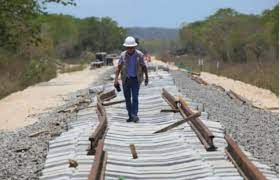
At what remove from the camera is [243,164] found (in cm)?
883

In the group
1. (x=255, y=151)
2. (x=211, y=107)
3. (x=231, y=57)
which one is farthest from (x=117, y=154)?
(x=231, y=57)

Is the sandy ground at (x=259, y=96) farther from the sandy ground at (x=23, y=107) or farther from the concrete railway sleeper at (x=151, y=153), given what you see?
the concrete railway sleeper at (x=151, y=153)

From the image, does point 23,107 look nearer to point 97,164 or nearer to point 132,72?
point 132,72

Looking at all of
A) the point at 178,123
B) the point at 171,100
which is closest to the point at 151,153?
the point at 178,123

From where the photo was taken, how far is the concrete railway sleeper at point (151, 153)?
874cm

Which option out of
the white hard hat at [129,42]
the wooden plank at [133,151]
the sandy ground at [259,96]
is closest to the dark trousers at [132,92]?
the white hard hat at [129,42]

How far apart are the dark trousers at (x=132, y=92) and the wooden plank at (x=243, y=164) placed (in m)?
3.90

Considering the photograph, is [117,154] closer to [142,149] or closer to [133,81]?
[142,149]

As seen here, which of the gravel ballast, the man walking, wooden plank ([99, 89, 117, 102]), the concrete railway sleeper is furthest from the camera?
wooden plank ([99, 89, 117, 102])

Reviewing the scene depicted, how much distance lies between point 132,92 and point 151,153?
3789mm

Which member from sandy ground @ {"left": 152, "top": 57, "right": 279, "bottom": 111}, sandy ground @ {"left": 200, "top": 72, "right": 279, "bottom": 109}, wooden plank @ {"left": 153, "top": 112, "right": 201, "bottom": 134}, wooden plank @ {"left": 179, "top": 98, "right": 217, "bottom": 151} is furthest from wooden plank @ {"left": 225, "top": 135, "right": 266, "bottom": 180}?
sandy ground @ {"left": 200, "top": 72, "right": 279, "bottom": 109}

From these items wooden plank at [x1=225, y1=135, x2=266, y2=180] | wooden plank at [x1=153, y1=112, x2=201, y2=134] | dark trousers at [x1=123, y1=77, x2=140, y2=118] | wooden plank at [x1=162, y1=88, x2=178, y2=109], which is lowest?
wooden plank at [x1=162, y1=88, x2=178, y2=109]

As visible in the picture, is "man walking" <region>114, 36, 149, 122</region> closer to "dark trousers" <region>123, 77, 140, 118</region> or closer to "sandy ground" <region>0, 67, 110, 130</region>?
"dark trousers" <region>123, 77, 140, 118</region>

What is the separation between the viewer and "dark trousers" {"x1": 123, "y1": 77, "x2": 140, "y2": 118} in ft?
45.7
